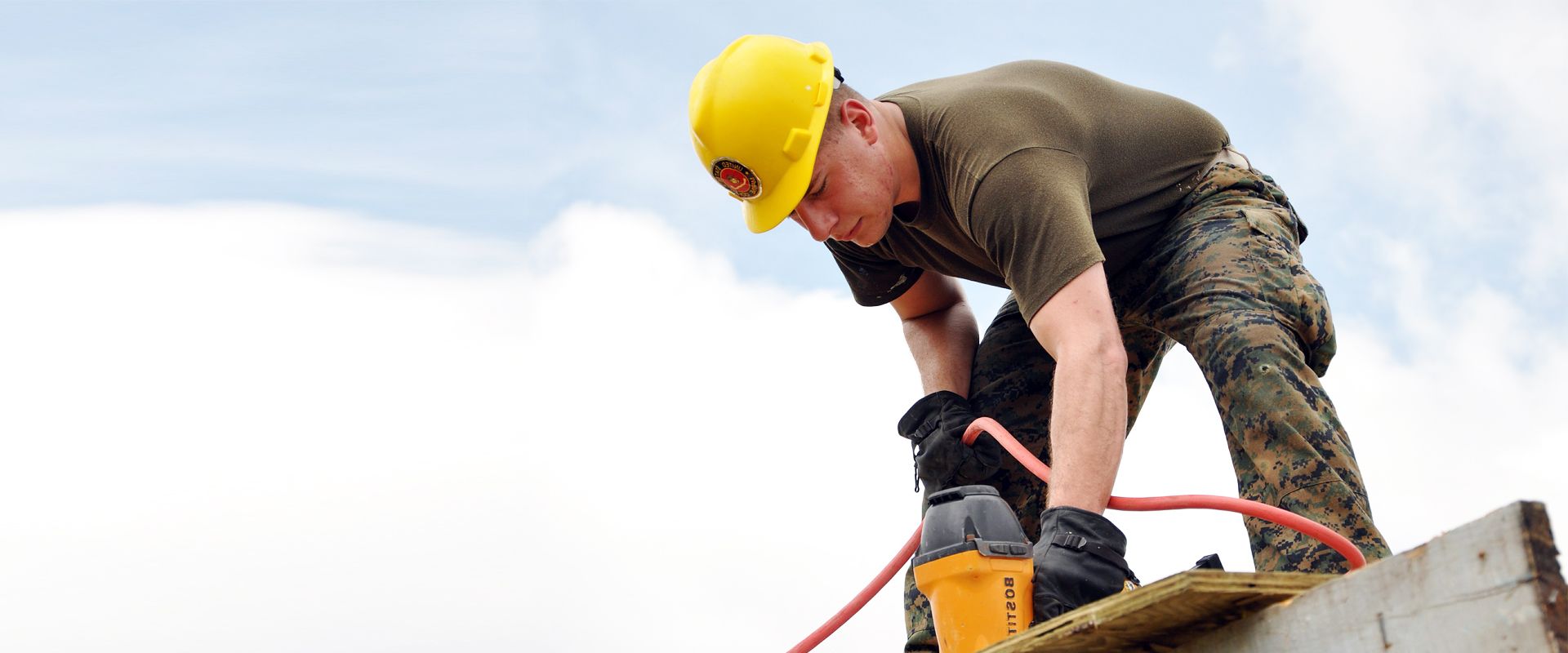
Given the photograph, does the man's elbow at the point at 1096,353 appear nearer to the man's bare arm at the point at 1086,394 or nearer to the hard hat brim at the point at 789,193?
the man's bare arm at the point at 1086,394

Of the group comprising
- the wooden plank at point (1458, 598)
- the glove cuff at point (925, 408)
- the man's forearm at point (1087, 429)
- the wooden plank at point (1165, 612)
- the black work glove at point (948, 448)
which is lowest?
the wooden plank at point (1458, 598)

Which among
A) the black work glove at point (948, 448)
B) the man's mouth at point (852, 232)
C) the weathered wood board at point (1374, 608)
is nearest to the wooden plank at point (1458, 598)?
the weathered wood board at point (1374, 608)

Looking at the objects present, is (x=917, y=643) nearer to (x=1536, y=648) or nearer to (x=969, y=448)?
(x=969, y=448)

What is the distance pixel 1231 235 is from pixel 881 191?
91cm

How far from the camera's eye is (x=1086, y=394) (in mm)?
2914

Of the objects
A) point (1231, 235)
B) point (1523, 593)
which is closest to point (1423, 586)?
point (1523, 593)

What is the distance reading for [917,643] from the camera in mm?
3523

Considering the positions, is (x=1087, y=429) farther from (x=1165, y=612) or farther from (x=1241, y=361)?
(x=1165, y=612)

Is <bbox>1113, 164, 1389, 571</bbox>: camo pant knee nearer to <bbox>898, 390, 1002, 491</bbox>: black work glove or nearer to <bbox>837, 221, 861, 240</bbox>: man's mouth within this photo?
<bbox>898, 390, 1002, 491</bbox>: black work glove

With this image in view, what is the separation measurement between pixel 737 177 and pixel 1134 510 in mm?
1451

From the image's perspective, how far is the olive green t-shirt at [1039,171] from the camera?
3131 mm

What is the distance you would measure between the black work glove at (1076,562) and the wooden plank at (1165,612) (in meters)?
0.51

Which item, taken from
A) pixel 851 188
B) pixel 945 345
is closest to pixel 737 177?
pixel 851 188

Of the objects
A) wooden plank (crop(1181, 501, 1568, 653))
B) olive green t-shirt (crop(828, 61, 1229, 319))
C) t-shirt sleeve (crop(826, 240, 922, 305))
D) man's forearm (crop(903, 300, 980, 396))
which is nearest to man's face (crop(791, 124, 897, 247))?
olive green t-shirt (crop(828, 61, 1229, 319))
